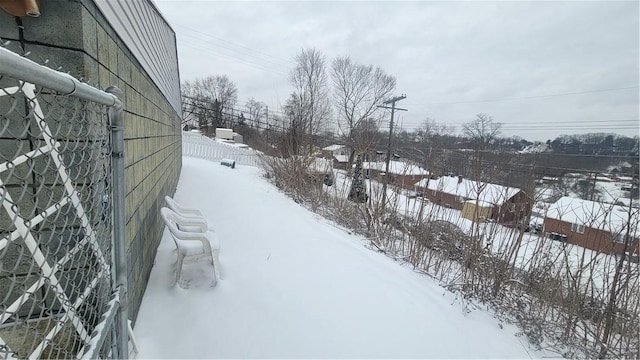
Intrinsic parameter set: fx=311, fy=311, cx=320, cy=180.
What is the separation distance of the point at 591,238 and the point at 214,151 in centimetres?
1701

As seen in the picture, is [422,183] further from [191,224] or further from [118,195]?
[118,195]

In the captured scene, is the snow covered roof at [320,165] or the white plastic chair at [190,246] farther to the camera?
the snow covered roof at [320,165]

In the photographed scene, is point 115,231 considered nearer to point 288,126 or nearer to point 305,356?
point 305,356

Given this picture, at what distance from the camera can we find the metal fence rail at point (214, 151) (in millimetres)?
17156

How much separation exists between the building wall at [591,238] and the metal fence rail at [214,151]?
1438 cm

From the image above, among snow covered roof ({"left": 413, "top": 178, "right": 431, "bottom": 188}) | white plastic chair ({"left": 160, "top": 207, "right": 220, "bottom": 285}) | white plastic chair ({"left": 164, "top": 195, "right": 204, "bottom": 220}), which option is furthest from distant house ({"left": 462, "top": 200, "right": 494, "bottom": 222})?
white plastic chair ({"left": 164, "top": 195, "right": 204, "bottom": 220})

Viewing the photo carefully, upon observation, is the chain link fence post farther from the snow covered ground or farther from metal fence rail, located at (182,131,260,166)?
metal fence rail, located at (182,131,260,166)

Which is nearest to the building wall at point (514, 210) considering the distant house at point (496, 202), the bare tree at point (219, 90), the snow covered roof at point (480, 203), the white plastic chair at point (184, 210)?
the distant house at point (496, 202)

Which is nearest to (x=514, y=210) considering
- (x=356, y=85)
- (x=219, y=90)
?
(x=356, y=85)

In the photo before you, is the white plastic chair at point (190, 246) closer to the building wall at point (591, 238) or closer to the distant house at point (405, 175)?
the distant house at point (405, 175)

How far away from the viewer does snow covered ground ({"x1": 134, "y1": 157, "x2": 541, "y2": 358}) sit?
236 centimetres

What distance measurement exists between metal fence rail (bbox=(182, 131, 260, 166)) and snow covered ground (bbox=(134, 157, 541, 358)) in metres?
13.5

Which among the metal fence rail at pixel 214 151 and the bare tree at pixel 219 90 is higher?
the bare tree at pixel 219 90

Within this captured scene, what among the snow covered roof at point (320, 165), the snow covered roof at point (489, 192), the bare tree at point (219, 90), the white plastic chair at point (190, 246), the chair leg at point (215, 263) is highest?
the bare tree at point (219, 90)
